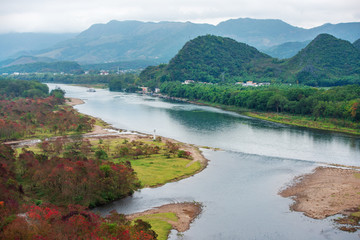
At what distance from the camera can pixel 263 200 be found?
109 feet

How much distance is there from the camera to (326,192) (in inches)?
1369

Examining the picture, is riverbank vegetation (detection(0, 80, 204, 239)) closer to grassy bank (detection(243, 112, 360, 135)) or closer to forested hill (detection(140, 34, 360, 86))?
grassy bank (detection(243, 112, 360, 135))

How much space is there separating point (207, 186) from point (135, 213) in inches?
377

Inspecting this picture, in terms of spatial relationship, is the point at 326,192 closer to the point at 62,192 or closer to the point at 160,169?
the point at 160,169

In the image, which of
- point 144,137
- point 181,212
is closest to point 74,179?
point 181,212

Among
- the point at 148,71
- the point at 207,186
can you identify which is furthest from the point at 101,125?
the point at 148,71

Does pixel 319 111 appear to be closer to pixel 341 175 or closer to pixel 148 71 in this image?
pixel 341 175

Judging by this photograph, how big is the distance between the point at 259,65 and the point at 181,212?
15727 centimetres

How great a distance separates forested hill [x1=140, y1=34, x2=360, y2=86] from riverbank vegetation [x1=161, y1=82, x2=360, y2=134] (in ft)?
162

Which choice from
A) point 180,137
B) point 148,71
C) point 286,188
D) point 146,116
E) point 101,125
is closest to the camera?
point 286,188

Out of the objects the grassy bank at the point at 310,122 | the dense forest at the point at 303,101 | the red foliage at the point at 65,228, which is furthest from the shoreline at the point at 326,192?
the dense forest at the point at 303,101

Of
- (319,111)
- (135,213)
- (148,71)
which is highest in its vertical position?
(148,71)

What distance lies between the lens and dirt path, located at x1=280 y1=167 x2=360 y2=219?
102 feet

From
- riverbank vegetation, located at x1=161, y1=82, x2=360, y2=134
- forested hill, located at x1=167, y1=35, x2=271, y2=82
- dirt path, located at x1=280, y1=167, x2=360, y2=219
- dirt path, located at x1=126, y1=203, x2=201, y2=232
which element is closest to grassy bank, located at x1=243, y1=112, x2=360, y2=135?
riverbank vegetation, located at x1=161, y1=82, x2=360, y2=134
